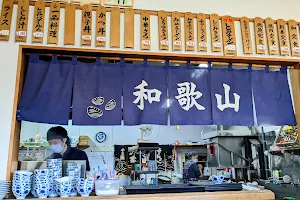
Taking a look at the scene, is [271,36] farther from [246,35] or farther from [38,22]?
[38,22]

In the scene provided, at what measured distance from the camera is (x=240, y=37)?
129 inches

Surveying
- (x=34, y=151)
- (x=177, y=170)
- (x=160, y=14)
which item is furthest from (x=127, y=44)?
(x=177, y=170)

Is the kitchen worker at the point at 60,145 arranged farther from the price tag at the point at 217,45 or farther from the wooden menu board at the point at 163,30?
the price tag at the point at 217,45

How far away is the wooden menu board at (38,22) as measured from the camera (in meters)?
2.83

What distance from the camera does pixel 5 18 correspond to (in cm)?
284

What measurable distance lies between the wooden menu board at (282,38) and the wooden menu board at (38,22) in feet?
9.23

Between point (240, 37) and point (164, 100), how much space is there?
48.7 inches

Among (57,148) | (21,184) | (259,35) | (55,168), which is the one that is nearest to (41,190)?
(21,184)

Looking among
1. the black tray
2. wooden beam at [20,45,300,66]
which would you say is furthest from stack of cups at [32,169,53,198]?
wooden beam at [20,45,300,66]

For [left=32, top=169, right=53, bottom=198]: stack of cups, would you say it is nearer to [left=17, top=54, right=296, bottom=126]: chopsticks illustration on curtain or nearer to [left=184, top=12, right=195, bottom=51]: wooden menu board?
[left=17, top=54, right=296, bottom=126]: chopsticks illustration on curtain

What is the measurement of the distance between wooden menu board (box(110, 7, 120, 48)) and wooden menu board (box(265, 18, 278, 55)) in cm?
185

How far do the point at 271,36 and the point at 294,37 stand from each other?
0.31 metres

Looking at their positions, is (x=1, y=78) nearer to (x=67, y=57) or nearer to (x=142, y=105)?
(x=67, y=57)

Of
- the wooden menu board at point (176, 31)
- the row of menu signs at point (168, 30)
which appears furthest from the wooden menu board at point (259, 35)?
the wooden menu board at point (176, 31)
